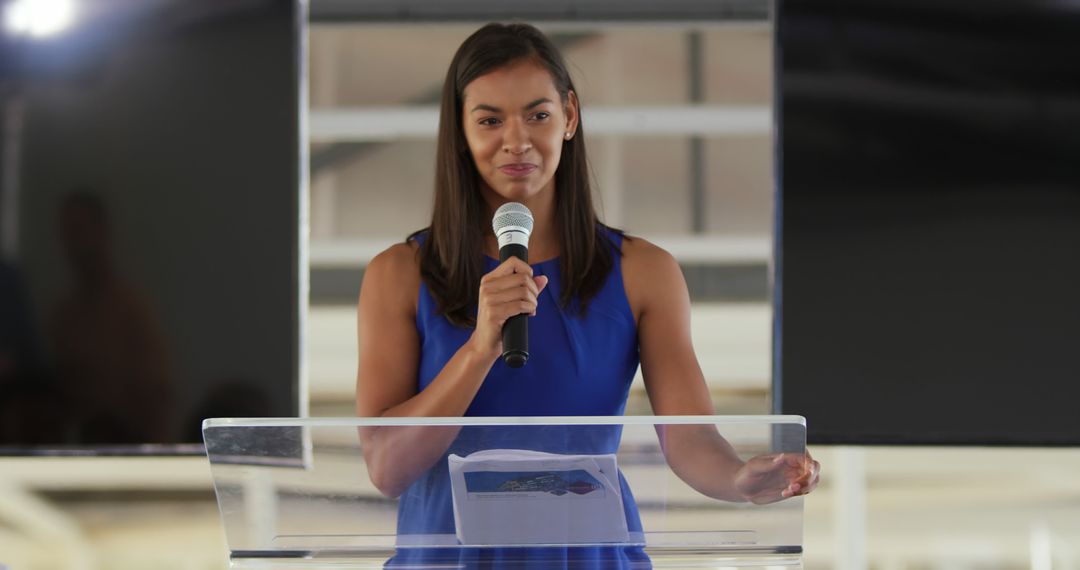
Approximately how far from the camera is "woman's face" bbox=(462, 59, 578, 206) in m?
1.67

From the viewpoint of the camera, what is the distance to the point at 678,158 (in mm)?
4742

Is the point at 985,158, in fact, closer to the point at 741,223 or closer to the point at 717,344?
the point at 741,223

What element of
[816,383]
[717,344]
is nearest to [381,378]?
[816,383]

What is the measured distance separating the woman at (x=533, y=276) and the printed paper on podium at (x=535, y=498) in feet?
0.97

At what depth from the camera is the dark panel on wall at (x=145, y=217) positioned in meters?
3.76

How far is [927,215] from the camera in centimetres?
366

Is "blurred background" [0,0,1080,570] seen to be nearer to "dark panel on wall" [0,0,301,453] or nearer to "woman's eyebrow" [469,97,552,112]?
"dark panel on wall" [0,0,301,453]

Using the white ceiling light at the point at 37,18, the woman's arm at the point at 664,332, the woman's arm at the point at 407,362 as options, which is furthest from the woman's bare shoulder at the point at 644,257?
the white ceiling light at the point at 37,18

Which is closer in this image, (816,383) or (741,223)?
(816,383)

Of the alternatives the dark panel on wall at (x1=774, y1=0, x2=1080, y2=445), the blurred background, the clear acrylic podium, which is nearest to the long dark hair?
the clear acrylic podium

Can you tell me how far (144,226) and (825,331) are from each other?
217cm

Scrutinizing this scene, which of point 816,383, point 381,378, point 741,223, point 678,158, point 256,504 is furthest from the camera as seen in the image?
point 678,158

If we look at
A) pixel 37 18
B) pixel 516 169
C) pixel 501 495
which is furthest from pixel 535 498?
pixel 37 18

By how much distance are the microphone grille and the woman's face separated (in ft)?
0.35
